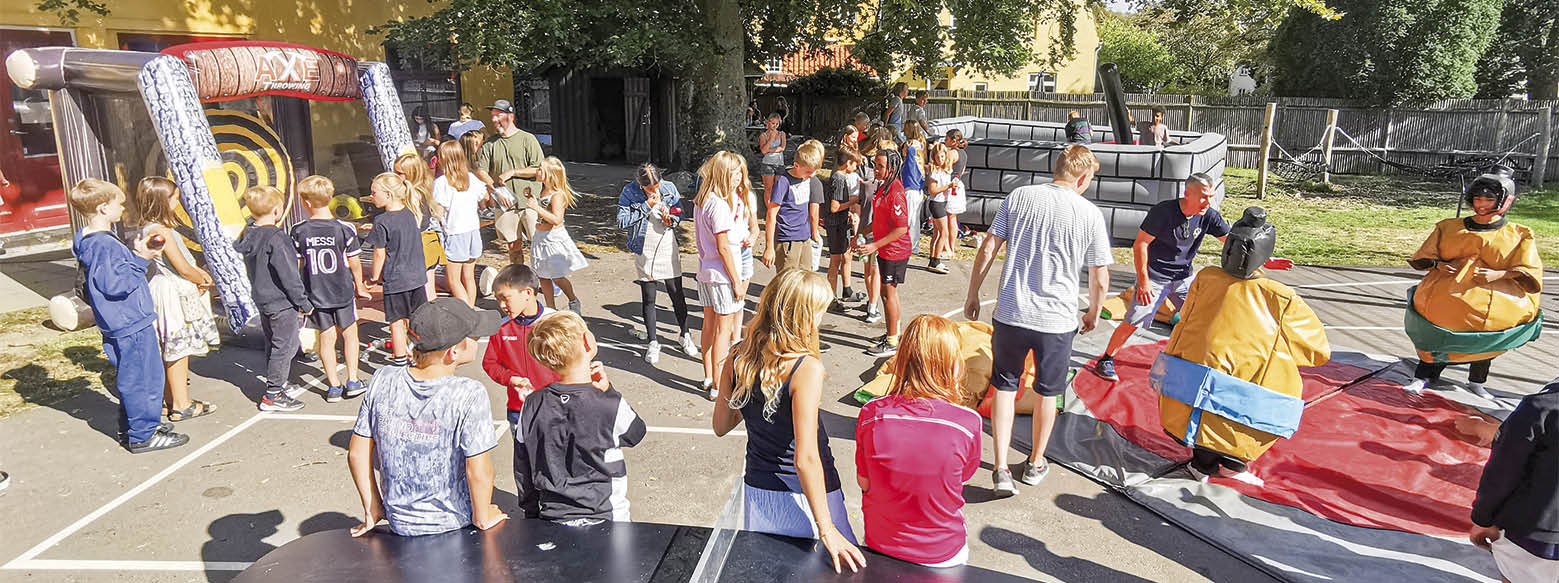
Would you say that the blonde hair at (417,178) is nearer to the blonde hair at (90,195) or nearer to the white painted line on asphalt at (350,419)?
the white painted line on asphalt at (350,419)

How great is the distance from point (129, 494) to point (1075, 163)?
5.40m

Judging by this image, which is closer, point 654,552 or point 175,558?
point 654,552

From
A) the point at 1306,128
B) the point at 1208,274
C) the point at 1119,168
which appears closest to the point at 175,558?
the point at 1208,274

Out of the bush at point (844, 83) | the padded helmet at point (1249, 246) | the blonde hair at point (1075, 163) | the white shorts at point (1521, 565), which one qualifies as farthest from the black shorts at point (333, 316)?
the bush at point (844, 83)

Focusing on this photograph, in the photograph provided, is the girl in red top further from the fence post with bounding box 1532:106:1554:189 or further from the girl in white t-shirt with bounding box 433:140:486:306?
the fence post with bounding box 1532:106:1554:189

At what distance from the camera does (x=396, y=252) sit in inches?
259

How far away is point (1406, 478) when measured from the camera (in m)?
5.20

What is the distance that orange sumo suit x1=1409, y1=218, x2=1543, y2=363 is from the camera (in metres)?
5.89

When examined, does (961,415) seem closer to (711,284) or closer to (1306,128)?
(711,284)

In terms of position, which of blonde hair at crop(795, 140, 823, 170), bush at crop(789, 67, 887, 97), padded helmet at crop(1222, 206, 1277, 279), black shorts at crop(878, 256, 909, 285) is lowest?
black shorts at crop(878, 256, 909, 285)

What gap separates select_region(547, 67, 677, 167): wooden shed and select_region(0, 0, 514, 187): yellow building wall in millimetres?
3062

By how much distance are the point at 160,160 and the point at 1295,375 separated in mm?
10686

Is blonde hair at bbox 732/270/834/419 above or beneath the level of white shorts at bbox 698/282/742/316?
above

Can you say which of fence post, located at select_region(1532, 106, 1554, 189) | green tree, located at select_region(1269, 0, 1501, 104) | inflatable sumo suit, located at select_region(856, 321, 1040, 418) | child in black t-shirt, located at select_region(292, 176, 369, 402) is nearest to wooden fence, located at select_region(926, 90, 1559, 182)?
fence post, located at select_region(1532, 106, 1554, 189)
